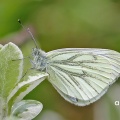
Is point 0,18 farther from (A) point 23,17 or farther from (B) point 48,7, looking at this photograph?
(B) point 48,7

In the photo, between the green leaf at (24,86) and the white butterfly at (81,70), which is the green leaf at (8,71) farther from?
the white butterfly at (81,70)

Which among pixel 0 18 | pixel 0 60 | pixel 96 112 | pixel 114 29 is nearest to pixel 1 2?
pixel 0 18

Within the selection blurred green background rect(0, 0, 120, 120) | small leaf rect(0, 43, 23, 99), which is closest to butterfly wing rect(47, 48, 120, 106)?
blurred green background rect(0, 0, 120, 120)

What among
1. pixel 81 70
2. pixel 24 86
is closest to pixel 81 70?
pixel 81 70

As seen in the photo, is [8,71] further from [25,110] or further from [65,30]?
[65,30]

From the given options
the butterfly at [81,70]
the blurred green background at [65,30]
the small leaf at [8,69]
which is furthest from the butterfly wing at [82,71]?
the small leaf at [8,69]

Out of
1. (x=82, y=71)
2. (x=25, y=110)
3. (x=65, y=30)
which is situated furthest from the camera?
(x=65, y=30)
